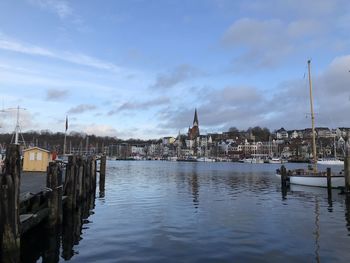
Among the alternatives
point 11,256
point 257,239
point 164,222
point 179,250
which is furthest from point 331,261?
point 11,256

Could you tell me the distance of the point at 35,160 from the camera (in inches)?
1678

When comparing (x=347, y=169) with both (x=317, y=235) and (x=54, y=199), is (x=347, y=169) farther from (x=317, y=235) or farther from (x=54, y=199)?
(x=54, y=199)

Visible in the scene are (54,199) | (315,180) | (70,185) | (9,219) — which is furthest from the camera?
(315,180)

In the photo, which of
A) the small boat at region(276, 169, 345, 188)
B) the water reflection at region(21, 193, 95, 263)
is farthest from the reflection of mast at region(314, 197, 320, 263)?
the small boat at region(276, 169, 345, 188)

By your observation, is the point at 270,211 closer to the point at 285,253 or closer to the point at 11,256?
the point at 285,253

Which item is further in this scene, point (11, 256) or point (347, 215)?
point (347, 215)

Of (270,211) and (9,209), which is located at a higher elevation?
(9,209)

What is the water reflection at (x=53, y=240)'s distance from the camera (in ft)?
53.3

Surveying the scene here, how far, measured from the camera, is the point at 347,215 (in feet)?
85.5

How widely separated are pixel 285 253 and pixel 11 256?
10.7 meters

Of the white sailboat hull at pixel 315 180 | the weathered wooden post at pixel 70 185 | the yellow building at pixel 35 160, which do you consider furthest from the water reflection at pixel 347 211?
the yellow building at pixel 35 160

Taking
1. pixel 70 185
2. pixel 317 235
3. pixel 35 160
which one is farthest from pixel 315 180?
pixel 35 160

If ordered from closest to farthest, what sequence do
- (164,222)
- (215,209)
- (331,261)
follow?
(331,261) → (164,222) → (215,209)

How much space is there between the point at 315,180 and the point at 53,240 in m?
34.5
